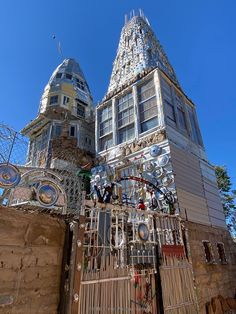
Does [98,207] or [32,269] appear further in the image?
[98,207]

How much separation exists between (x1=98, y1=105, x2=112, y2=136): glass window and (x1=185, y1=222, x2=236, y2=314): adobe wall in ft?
30.6

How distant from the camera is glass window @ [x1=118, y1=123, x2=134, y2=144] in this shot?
1481 centimetres

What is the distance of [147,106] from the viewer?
14672 millimetres

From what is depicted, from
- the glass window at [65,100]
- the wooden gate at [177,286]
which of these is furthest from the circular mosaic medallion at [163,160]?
the glass window at [65,100]

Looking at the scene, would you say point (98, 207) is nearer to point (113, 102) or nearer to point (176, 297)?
point (176, 297)

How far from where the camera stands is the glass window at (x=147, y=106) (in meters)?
14.0

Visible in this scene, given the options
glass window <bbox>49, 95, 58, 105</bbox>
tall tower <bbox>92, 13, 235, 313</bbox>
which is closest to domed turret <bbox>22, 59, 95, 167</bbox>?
glass window <bbox>49, 95, 58, 105</bbox>

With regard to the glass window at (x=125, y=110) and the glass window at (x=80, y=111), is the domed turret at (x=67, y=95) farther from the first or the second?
the glass window at (x=125, y=110)

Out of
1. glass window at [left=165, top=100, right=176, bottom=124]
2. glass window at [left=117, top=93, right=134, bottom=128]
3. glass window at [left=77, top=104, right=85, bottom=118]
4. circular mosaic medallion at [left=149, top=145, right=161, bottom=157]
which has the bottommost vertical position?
circular mosaic medallion at [left=149, top=145, right=161, bottom=157]

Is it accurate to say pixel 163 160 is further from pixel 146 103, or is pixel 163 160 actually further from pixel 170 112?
pixel 146 103

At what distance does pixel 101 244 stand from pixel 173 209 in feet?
17.2

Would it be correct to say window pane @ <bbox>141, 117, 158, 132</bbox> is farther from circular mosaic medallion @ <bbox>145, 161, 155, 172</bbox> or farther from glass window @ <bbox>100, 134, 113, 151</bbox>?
glass window @ <bbox>100, 134, 113, 151</bbox>

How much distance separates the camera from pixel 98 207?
641cm

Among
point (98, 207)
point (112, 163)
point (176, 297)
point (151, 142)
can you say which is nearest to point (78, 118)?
point (112, 163)
